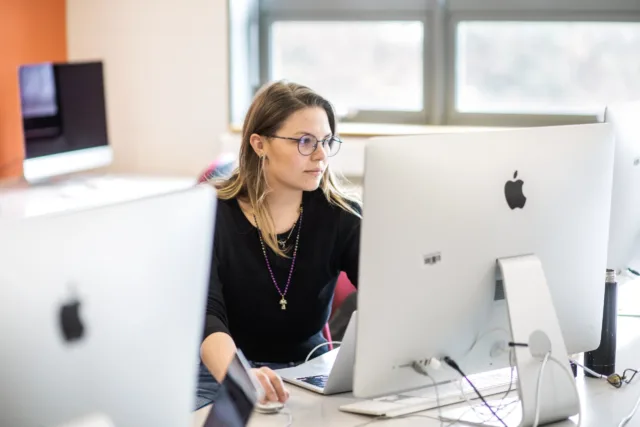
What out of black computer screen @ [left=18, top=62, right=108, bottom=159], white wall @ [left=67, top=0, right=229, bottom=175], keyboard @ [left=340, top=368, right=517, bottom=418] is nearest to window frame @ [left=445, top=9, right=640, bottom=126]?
white wall @ [left=67, top=0, right=229, bottom=175]

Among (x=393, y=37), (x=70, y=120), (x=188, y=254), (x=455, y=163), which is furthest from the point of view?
(x=393, y=37)

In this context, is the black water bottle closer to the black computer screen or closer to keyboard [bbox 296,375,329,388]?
keyboard [bbox 296,375,329,388]

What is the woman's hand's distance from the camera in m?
1.60

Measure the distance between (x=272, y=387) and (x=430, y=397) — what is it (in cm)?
28

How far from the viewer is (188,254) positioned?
1.13m

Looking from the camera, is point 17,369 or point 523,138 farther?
point 523,138

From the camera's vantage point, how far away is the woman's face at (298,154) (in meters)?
2.04

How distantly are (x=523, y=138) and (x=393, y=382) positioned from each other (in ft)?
1.44

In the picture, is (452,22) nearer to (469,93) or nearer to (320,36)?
(469,93)

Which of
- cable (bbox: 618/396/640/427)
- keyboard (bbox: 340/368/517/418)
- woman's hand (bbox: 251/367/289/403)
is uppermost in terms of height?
woman's hand (bbox: 251/367/289/403)

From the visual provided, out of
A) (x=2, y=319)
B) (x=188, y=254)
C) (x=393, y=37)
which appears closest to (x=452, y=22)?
(x=393, y=37)

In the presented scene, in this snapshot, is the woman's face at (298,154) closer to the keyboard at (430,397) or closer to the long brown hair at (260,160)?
the long brown hair at (260,160)

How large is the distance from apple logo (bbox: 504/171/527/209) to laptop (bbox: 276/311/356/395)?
1.02ft

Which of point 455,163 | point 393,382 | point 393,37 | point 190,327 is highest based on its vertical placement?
point 393,37
